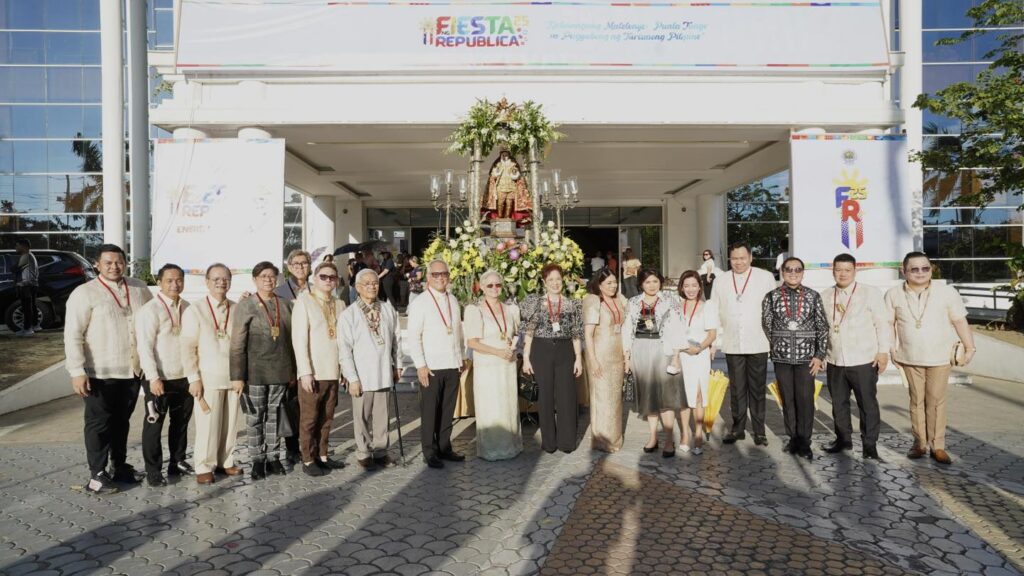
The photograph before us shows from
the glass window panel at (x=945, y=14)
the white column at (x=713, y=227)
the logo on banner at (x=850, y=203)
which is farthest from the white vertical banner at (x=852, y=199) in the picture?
the glass window panel at (x=945, y=14)

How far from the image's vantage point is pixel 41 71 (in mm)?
22312

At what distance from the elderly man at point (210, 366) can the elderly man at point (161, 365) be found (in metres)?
0.09

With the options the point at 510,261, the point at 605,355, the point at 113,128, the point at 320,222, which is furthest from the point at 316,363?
the point at 320,222

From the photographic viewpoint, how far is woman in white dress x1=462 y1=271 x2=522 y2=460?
5.47 m

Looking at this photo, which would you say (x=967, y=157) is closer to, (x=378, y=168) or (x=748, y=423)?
(x=748, y=423)

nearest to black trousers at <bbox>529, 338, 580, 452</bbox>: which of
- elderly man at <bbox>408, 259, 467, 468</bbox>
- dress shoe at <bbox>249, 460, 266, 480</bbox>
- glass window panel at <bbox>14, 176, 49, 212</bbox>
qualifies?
elderly man at <bbox>408, 259, 467, 468</bbox>

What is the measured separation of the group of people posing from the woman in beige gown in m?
0.01

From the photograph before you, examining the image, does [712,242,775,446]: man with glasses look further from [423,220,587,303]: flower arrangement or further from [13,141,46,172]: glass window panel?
[13,141,46,172]: glass window panel

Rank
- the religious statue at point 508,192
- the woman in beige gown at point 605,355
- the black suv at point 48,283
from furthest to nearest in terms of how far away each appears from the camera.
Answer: the black suv at point 48,283
the religious statue at point 508,192
the woman in beige gown at point 605,355

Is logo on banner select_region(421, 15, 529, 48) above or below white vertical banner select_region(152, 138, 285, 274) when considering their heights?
above

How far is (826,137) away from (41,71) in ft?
79.8

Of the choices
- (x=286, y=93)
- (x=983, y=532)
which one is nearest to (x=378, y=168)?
(x=286, y=93)

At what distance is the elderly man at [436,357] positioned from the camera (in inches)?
210

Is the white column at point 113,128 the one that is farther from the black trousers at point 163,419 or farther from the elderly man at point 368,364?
the elderly man at point 368,364
